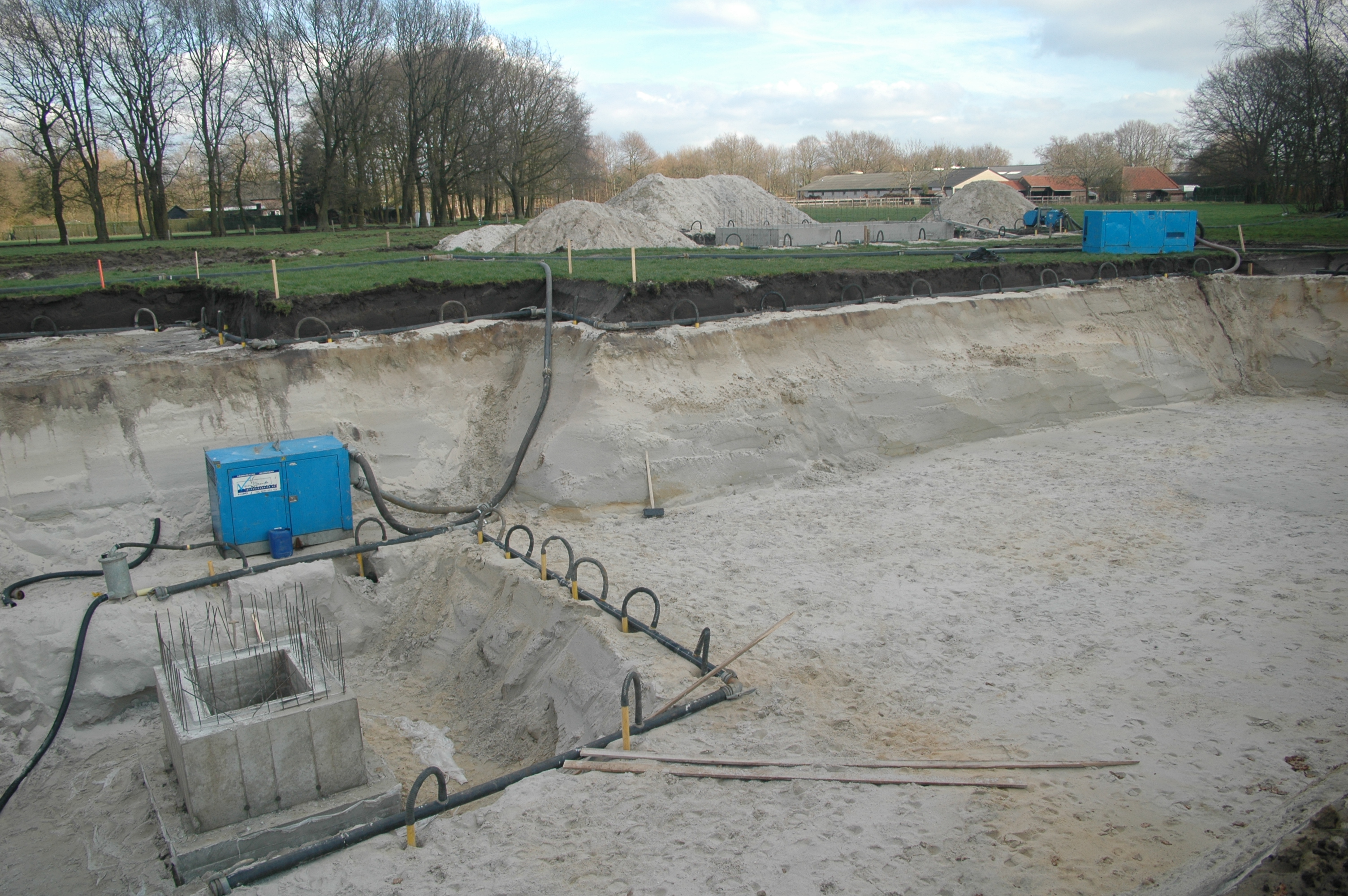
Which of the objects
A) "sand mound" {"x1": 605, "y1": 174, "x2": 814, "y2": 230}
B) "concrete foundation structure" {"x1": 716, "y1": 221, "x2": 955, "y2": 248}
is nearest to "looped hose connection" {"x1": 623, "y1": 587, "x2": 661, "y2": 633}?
"concrete foundation structure" {"x1": 716, "y1": 221, "x2": 955, "y2": 248}

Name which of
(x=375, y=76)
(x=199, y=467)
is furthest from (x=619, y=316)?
Answer: (x=375, y=76)

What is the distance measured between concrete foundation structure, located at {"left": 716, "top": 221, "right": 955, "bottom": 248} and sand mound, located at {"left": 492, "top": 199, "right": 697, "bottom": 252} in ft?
9.59

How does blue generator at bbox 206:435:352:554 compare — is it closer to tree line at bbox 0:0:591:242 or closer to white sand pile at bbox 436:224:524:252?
white sand pile at bbox 436:224:524:252

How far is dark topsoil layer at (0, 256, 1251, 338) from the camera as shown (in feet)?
41.4

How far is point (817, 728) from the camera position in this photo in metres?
6.33

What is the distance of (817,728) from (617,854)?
202 centimetres

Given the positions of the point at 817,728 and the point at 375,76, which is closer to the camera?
the point at 817,728

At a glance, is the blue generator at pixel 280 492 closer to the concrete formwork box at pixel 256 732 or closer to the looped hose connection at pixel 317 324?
the looped hose connection at pixel 317 324

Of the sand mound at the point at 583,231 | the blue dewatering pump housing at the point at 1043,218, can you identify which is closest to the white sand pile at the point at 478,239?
the sand mound at the point at 583,231

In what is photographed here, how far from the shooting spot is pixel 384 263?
17.7 m

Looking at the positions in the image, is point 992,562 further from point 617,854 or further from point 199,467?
point 199,467

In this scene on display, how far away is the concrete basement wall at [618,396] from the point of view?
33.9 ft

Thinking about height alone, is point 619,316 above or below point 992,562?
above

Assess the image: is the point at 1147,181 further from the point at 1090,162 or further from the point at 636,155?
the point at 636,155
